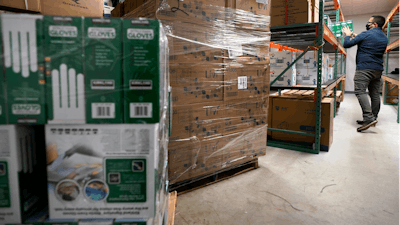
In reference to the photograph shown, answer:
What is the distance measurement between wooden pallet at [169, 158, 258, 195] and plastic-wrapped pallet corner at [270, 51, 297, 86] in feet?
6.03

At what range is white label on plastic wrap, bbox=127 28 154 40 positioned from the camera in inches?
34.0

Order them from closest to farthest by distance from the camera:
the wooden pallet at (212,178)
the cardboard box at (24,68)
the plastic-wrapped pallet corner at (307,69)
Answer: the cardboard box at (24,68)
the wooden pallet at (212,178)
the plastic-wrapped pallet corner at (307,69)

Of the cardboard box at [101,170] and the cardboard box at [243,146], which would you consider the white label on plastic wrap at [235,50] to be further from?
the cardboard box at [101,170]

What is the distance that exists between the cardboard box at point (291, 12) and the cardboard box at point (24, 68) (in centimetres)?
326

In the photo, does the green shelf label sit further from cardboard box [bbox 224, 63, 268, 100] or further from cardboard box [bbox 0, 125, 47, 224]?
cardboard box [bbox 224, 63, 268, 100]

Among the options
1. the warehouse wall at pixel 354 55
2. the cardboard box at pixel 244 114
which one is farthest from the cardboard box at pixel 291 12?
→ the warehouse wall at pixel 354 55

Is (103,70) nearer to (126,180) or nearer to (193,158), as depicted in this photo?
(126,180)

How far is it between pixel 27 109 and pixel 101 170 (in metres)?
0.32

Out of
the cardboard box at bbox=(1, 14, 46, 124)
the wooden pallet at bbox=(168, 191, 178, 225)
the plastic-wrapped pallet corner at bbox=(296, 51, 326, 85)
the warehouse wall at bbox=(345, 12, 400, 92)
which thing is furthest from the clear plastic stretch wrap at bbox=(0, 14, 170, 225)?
the warehouse wall at bbox=(345, 12, 400, 92)

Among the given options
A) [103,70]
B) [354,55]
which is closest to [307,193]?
[103,70]

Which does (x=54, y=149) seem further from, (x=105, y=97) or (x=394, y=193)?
(x=394, y=193)

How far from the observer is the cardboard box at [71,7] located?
2105 mm

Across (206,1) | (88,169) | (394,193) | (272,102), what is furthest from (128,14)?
(394,193)

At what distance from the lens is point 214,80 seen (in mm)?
2234
